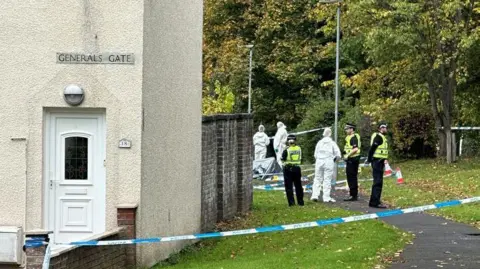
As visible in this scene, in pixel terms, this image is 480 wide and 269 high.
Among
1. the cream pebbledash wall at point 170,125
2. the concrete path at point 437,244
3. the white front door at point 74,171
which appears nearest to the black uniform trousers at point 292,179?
the concrete path at point 437,244

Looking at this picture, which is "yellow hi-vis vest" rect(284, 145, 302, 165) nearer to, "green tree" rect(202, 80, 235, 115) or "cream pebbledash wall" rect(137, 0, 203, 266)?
"cream pebbledash wall" rect(137, 0, 203, 266)

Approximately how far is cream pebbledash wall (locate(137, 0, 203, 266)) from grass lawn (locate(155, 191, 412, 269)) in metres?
0.64

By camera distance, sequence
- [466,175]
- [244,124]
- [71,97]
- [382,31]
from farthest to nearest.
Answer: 1. [382,31]
2. [466,175]
3. [244,124]
4. [71,97]

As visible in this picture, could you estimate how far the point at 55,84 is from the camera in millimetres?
14906

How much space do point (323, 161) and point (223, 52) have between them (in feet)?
87.5

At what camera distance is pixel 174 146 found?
53.9 feet

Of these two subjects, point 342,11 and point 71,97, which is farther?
point 342,11

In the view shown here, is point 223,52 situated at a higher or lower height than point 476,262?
higher

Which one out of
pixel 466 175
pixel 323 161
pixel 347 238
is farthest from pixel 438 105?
pixel 347 238

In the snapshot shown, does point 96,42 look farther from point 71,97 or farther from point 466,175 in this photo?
point 466,175

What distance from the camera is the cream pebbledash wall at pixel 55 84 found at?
1472cm

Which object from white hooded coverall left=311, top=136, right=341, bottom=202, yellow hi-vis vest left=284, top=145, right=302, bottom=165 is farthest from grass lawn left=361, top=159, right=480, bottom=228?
yellow hi-vis vest left=284, top=145, right=302, bottom=165

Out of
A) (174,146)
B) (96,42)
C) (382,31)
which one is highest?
(382,31)

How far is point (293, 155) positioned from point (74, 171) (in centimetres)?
871
